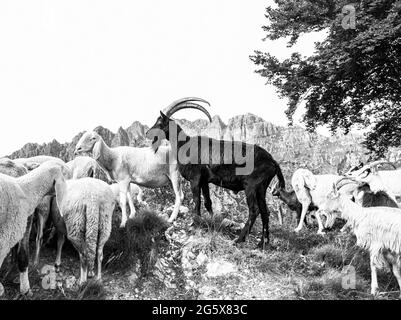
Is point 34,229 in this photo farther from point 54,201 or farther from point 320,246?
point 320,246

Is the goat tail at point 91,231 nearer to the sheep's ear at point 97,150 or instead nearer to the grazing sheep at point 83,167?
the sheep's ear at point 97,150

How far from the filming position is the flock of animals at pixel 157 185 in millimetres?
6543

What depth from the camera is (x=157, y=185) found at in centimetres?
975

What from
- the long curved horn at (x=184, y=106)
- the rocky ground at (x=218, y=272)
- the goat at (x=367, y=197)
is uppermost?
the long curved horn at (x=184, y=106)

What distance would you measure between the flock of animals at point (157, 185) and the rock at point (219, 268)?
580 millimetres

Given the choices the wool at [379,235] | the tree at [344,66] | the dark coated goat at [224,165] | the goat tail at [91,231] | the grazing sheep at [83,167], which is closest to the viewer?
the goat tail at [91,231]

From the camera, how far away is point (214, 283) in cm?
768

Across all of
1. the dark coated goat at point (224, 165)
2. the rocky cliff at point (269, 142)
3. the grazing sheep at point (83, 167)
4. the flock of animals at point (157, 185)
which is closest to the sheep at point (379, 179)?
the flock of animals at point (157, 185)

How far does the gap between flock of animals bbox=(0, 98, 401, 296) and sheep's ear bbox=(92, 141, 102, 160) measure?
21mm

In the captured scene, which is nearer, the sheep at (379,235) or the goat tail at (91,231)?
the goat tail at (91,231)
